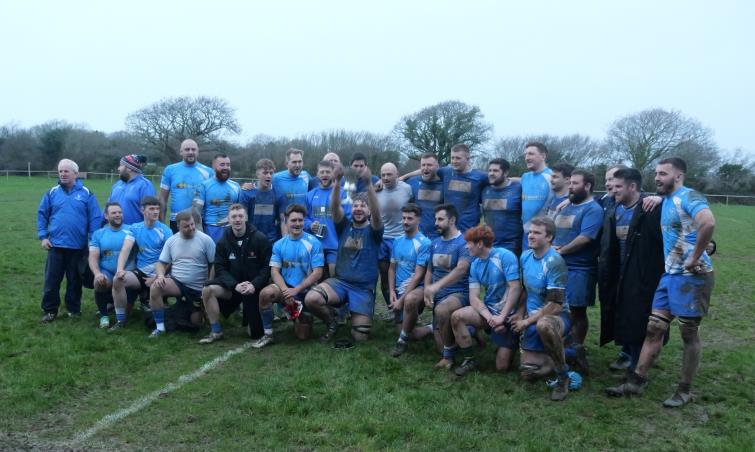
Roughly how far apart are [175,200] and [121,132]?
55.2 meters

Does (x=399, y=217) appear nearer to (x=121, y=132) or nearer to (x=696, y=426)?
(x=696, y=426)

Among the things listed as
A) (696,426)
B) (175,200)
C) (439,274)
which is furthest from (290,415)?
(175,200)

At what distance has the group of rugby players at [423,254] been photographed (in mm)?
5105

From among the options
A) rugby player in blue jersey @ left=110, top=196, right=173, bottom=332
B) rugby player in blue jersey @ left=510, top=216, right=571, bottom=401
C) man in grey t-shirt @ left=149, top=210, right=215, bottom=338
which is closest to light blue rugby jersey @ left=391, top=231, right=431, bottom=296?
rugby player in blue jersey @ left=510, top=216, right=571, bottom=401

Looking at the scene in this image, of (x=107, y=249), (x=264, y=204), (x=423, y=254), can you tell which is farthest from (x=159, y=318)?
(x=423, y=254)

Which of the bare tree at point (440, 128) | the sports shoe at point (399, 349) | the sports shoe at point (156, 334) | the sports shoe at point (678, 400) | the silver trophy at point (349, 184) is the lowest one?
the sports shoe at point (156, 334)

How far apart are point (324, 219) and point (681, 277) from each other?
421 centimetres

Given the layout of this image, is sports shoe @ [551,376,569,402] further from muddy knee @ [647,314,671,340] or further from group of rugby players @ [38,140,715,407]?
muddy knee @ [647,314,671,340]

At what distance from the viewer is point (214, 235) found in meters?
7.61

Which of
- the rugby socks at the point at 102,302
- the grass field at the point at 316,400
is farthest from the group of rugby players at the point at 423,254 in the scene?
the grass field at the point at 316,400

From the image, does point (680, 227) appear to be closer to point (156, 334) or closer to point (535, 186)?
point (535, 186)

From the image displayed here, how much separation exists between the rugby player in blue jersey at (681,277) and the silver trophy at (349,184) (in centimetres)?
351

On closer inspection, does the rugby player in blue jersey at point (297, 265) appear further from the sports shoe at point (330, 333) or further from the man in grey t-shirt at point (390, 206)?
the man in grey t-shirt at point (390, 206)

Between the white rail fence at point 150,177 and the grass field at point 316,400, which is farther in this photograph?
the white rail fence at point 150,177
